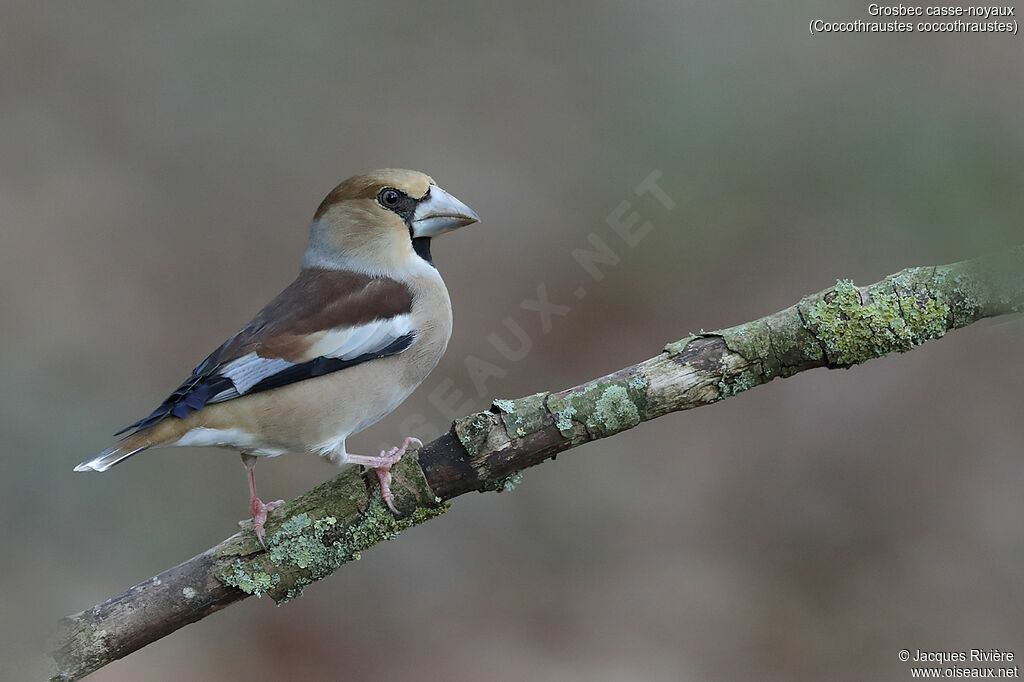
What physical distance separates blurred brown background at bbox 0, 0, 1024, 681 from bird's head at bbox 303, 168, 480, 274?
291cm

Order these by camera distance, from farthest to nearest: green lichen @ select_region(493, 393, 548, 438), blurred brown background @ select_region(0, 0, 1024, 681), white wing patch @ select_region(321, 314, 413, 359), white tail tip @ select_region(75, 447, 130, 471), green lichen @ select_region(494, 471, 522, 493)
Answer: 1. blurred brown background @ select_region(0, 0, 1024, 681)
2. white wing patch @ select_region(321, 314, 413, 359)
3. white tail tip @ select_region(75, 447, 130, 471)
4. green lichen @ select_region(494, 471, 522, 493)
5. green lichen @ select_region(493, 393, 548, 438)

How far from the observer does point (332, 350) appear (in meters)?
3.65

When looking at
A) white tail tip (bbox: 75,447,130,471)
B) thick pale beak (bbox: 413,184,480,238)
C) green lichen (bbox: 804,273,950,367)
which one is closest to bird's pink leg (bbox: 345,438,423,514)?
white tail tip (bbox: 75,447,130,471)

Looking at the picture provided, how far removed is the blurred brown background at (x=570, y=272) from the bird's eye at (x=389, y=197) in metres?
3.02

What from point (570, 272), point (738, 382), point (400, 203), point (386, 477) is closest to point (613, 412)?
point (738, 382)

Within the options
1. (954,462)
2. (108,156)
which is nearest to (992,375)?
(954,462)

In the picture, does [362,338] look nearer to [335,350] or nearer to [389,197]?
[335,350]

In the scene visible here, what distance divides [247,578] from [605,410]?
1.36m

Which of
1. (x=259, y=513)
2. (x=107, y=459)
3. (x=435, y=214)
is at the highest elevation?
(x=435, y=214)

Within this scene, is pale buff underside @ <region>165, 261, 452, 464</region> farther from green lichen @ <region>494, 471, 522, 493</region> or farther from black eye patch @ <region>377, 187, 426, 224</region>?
green lichen @ <region>494, 471, 522, 493</region>

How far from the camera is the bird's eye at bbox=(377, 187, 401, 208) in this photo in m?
4.10

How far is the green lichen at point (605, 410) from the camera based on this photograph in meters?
3.04

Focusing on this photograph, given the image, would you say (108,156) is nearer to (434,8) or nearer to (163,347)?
(163,347)

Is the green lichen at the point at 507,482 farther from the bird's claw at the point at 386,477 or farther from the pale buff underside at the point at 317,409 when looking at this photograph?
the pale buff underside at the point at 317,409
